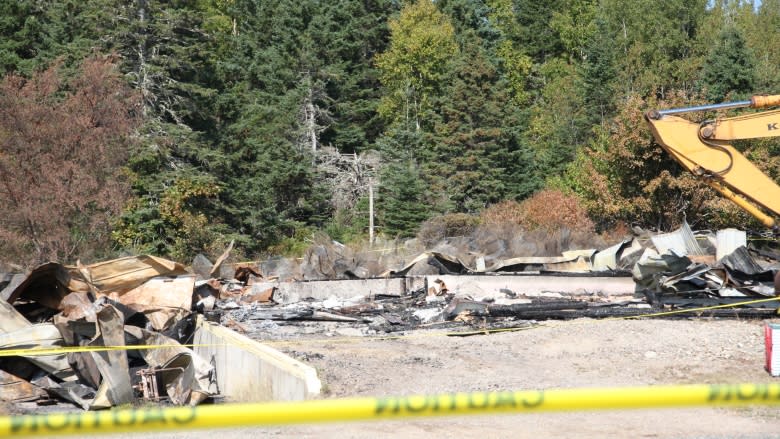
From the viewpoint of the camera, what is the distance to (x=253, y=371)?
10.8 metres

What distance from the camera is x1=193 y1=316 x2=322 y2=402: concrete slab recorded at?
367 inches

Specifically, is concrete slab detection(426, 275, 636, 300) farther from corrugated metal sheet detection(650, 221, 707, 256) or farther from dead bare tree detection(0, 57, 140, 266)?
dead bare tree detection(0, 57, 140, 266)

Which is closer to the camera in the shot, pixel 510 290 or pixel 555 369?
pixel 555 369

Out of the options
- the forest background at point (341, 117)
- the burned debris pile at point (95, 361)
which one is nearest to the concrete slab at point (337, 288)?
the burned debris pile at point (95, 361)

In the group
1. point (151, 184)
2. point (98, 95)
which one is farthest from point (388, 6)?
point (98, 95)

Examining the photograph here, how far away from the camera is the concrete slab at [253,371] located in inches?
367

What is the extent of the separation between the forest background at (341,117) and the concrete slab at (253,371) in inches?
531

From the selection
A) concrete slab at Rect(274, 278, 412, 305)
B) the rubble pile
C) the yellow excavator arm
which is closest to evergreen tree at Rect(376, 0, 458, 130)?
the rubble pile

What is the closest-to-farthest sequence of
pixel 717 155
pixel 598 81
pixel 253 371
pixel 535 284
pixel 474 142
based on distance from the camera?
pixel 253 371, pixel 717 155, pixel 535 284, pixel 474 142, pixel 598 81

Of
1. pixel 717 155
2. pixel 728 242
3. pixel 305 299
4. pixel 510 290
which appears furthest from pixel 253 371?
pixel 728 242

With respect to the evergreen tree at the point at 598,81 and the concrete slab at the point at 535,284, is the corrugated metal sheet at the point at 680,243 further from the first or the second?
the evergreen tree at the point at 598,81

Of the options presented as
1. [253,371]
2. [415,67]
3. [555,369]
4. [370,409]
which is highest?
[415,67]

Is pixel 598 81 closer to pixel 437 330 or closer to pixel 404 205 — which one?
pixel 404 205

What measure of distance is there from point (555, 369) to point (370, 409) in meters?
8.34
